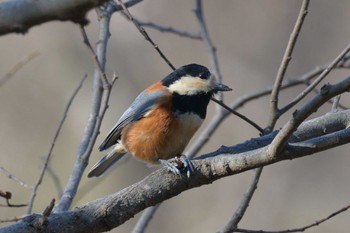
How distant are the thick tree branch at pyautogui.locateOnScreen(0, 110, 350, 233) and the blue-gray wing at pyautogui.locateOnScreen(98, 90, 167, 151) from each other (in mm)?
1155

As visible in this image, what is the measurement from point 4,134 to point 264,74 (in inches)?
133

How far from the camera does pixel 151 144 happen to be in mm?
3549

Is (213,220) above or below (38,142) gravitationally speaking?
below

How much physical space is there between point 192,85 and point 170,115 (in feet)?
0.74

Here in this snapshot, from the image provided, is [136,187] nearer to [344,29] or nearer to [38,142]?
[38,142]

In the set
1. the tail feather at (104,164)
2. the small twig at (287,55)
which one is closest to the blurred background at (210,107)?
the tail feather at (104,164)

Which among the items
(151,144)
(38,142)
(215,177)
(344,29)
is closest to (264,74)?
(344,29)

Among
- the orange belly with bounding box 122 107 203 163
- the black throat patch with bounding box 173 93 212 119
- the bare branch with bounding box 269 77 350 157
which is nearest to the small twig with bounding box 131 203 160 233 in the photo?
the orange belly with bounding box 122 107 203 163

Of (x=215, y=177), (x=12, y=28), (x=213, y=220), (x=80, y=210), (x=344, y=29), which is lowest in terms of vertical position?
(x=213, y=220)

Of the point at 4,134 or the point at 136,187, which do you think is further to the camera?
the point at 4,134

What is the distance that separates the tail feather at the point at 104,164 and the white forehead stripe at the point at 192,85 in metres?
0.62

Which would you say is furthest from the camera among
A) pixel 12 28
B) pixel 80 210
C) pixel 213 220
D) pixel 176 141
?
pixel 213 220

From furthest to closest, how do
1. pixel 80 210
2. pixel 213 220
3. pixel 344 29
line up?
pixel 344 29 → pixel 213 220 → pixel 80 210

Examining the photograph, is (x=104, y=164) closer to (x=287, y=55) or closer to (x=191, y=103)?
(x=191, y=103)
